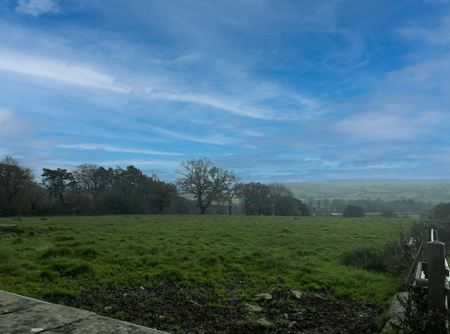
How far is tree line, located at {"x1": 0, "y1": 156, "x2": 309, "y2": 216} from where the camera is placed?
35594 mm

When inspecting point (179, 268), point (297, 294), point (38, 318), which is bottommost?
point (297, 294)

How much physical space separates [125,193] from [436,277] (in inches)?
1953

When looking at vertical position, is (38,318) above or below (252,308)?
above

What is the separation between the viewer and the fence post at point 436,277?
4070 mm

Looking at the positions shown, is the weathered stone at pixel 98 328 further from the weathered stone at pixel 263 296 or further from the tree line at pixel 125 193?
the tree line at pixel 125 193

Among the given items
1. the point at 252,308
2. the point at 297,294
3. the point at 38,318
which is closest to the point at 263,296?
the point at 252,308

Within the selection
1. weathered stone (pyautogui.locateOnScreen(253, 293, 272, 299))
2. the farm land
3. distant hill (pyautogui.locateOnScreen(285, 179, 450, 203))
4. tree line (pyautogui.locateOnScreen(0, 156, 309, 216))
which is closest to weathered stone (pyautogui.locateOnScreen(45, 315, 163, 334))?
the farm land

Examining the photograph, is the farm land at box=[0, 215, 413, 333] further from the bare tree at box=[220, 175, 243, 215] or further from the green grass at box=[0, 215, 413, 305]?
the bare tree at box=[220, 175, 243, 215]

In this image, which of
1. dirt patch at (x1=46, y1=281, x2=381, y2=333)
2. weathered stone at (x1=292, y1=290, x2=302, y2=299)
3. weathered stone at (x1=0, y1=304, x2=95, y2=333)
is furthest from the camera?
weathered stone at (x1=292, y1=290, x2=302, y2=299)

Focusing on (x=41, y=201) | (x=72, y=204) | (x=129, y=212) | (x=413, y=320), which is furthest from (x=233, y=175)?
(x=413, y=320)

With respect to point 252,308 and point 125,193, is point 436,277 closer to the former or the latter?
point 252,308

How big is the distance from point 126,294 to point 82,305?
1.12m

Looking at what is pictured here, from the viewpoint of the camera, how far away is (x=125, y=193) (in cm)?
4922

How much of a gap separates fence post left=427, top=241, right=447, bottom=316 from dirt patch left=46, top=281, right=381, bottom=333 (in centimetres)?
192
